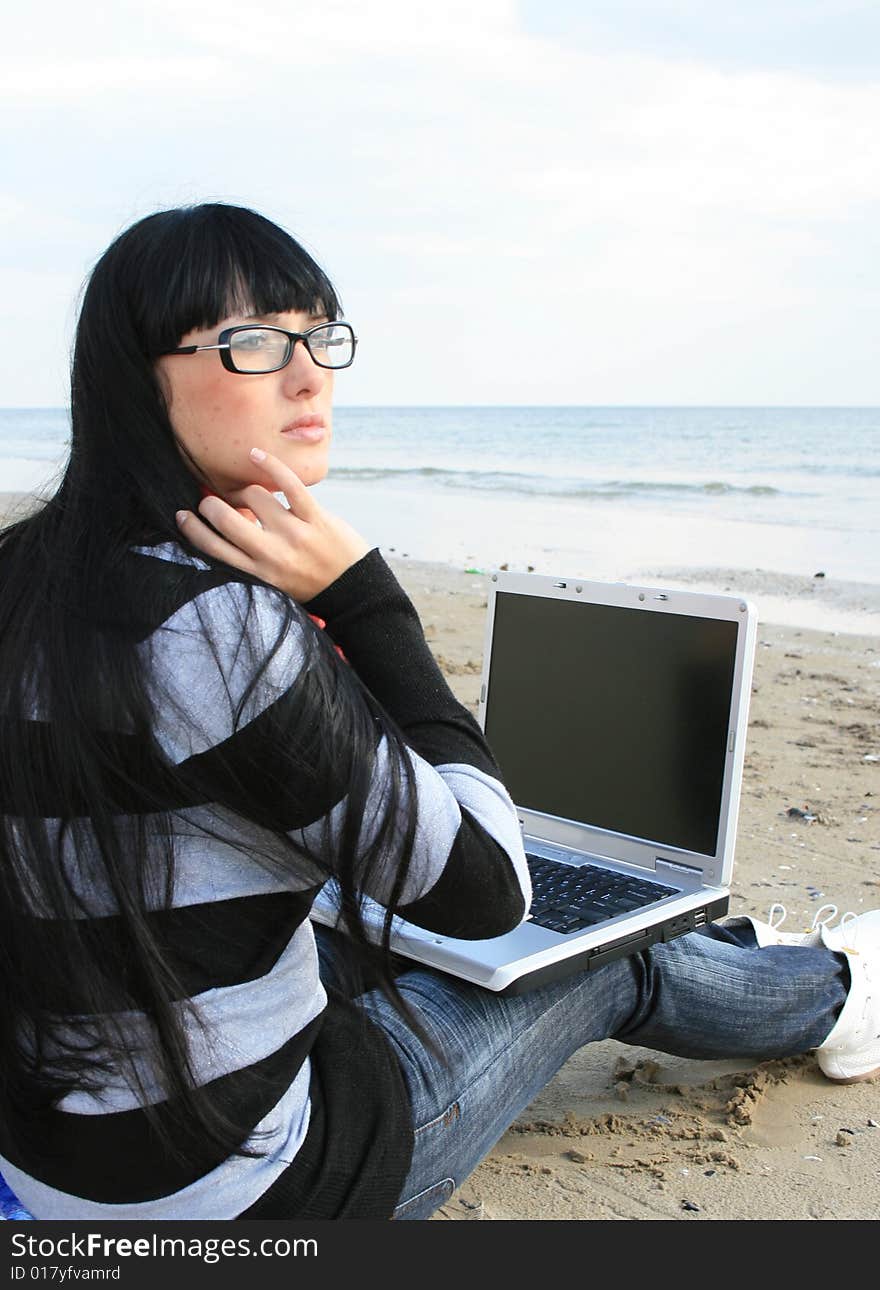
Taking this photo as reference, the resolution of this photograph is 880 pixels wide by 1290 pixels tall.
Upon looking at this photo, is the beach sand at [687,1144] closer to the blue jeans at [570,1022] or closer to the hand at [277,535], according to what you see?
the blue jeans at [570,1022]

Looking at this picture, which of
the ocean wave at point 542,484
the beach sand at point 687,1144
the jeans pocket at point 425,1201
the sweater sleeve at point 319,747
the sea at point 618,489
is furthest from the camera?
the ocean wave at point 542,484

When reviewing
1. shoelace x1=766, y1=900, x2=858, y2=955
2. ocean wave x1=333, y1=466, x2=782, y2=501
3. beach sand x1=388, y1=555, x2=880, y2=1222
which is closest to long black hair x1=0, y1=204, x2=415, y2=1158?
beach sand x1=388, y1=555, x2=880, y2=1222

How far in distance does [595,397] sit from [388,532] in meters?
30.8

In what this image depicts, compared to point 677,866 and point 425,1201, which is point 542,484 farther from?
point 425,1201

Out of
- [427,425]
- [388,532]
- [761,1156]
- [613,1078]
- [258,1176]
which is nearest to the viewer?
[258,1176]

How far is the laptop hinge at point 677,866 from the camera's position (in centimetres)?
246

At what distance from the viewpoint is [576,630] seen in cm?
267

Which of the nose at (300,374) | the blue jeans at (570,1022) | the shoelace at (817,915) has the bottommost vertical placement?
the shoelace at (817,915)

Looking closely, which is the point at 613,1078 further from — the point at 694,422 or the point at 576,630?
the point at 694,422

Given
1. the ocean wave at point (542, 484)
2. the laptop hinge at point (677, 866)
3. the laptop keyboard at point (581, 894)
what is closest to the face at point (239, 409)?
the laptop keyboard at point (581, 894)

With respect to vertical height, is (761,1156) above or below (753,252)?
below

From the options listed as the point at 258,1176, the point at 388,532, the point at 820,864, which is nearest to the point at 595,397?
the point at 388,532

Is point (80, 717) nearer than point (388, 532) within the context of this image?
Yes

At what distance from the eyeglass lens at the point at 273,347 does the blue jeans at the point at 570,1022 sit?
0.99 meters
